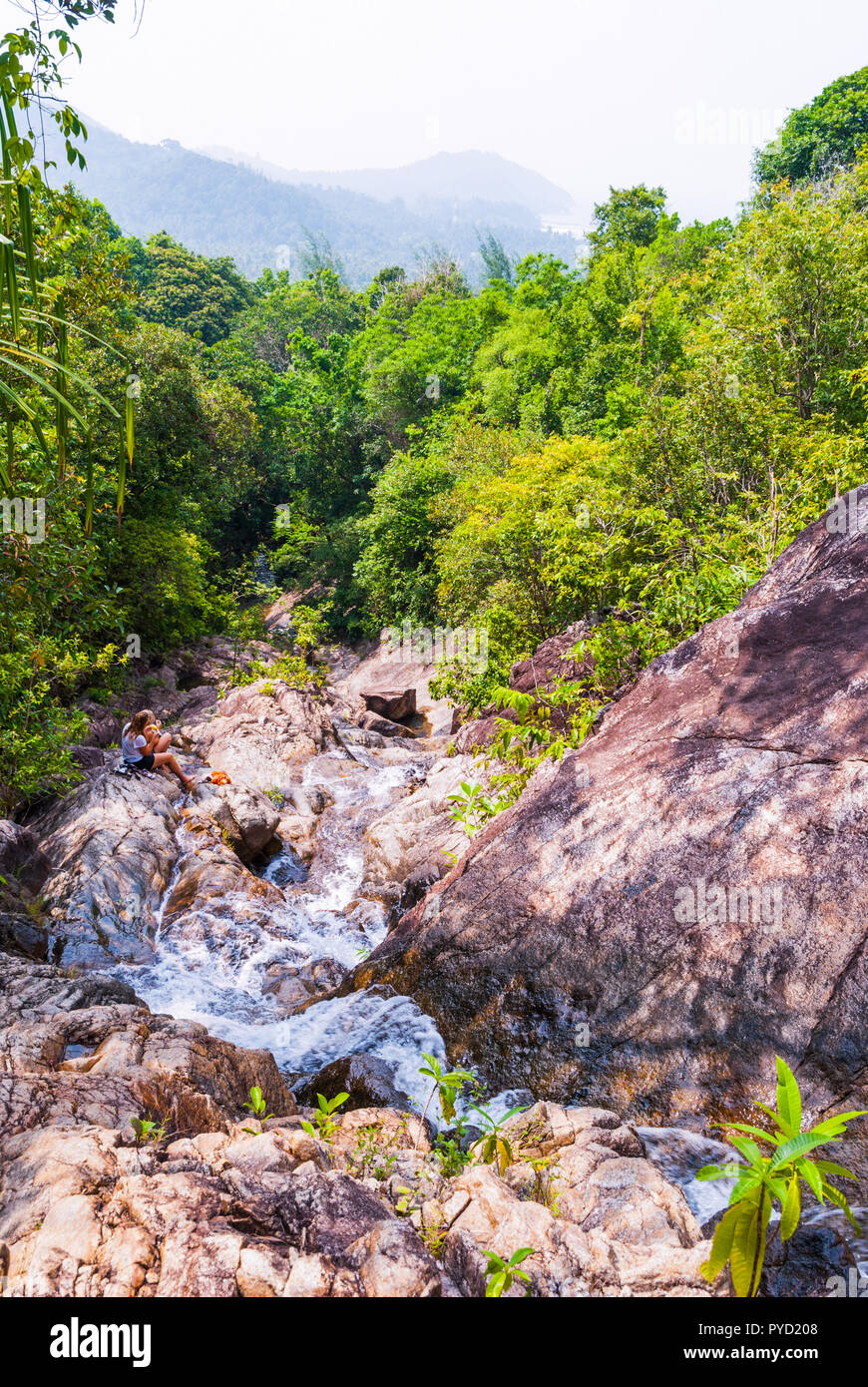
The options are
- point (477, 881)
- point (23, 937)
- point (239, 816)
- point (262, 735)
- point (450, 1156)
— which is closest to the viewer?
point (450, 1156)

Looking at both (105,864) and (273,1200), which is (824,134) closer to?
(105,864)

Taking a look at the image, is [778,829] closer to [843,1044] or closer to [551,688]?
[843,1044]

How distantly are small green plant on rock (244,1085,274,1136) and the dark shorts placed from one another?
23.6 ft

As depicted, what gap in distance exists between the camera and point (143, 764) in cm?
1070

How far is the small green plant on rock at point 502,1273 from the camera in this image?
2.64 metres

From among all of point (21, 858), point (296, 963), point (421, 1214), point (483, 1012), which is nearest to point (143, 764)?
point (21, 858)

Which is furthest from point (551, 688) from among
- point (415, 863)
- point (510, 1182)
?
point (510, 1182)

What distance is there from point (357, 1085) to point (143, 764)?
721 centimetres

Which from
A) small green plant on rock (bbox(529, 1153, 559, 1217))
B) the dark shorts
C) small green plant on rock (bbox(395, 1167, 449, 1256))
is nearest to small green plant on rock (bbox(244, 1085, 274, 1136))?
small green plant on rock (bbox(395, 1167, 449, 1256))

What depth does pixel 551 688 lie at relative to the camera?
10531 millimetres

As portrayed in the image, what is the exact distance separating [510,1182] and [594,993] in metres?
1.57

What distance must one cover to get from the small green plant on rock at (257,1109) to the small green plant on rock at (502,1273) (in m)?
1.45

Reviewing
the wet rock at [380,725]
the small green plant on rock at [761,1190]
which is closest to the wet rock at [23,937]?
the small green plant on rock at [761,1190]

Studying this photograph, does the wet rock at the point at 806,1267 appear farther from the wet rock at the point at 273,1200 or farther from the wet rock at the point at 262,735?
the wet rock at the point at 262,735
